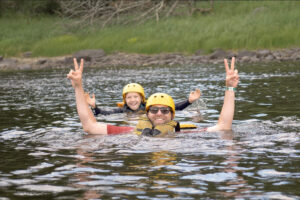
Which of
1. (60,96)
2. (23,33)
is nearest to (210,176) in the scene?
(60,96)

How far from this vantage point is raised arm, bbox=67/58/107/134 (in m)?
8.54

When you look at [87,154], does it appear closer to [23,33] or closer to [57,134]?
[57,134]

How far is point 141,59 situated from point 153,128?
83.0ft

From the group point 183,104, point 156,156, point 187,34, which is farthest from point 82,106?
point 187,34

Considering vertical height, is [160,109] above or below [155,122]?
above

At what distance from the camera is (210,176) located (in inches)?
278

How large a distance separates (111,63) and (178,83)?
14.0 meters

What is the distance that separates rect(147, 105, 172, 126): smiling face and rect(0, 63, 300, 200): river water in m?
0.46

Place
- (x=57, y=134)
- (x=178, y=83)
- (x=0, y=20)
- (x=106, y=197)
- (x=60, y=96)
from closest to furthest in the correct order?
(x=106, y=197), (x=57, y=134), (x=60, y=96), (x=178, y=83), (x=0, y=20)

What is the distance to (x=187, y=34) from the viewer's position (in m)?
36.0

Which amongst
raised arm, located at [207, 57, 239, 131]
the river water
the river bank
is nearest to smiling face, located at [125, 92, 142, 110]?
the river water

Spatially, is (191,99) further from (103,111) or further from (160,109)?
(160,109)

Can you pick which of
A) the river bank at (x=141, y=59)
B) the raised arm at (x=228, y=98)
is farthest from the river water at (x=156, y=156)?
the river bank at (x=141, y=59)

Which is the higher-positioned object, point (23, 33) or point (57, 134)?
point (23, 33)
